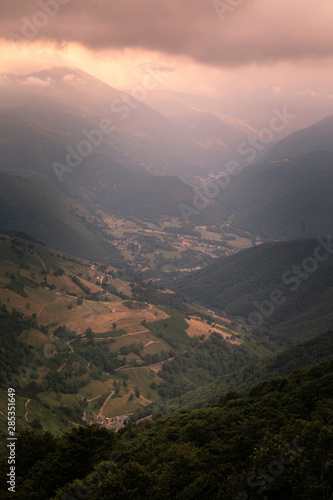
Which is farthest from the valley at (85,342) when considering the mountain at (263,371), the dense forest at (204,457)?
the dense forest at (204,457)

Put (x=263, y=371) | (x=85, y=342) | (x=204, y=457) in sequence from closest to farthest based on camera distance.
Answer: (x=204, y=457) → (x=263, y=371) → (x=85, y=342)

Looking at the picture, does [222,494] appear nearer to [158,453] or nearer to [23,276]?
[158,453]

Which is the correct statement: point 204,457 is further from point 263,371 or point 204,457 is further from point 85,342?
point 85,342

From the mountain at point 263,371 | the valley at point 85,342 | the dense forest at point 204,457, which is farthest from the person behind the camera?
the valley at point 85,342

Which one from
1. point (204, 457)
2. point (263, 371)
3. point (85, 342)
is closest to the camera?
point (204, 457)

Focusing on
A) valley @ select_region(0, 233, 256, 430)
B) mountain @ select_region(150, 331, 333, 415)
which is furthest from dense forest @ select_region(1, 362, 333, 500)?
mountain @ select_region(150, 331, 333, 415)

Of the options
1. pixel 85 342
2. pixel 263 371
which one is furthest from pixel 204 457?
pixel 85 342

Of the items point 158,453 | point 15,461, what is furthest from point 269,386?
point 15,461

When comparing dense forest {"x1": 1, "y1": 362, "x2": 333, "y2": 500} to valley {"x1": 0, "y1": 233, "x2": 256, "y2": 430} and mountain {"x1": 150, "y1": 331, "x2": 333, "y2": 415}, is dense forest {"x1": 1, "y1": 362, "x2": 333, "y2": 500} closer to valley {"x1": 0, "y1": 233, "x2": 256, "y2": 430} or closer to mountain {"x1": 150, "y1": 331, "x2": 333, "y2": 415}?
valley {"x1": 0, "y1": 233, "x2": 256, "y2": 430}

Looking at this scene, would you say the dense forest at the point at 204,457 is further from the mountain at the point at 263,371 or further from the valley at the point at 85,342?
the mountain at the point at 263,371

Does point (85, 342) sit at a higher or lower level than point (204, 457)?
lower

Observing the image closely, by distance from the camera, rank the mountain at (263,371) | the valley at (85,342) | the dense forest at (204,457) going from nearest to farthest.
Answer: the dense forest at (204,457), the mountain at (263,371), the valley at (85,342)

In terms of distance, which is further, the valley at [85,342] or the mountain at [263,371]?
the valley at [85,342]
